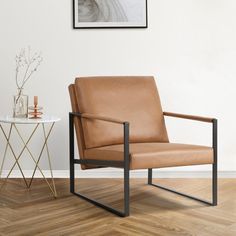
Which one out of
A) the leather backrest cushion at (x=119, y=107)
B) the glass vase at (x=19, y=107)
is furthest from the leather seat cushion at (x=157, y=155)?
the glass vase at (x=19, y=107)

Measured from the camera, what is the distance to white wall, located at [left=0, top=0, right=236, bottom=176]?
13.3 feet

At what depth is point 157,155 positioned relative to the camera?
9.64 ft

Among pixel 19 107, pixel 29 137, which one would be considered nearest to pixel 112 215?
pixel 19 107

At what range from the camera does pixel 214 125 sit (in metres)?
3.15

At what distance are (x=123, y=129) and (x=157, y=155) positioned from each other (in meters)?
0.35

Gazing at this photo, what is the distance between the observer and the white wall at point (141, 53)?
4.04 metres

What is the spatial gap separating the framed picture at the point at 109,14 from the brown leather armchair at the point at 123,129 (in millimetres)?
627

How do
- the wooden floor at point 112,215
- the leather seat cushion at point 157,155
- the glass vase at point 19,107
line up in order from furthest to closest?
the glass vase at point 19,107
the leather seat cushion at point 157,155
the wooden floor at point 112,215

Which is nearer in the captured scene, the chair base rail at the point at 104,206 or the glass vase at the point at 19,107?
the chair base rail at the point at 104,206

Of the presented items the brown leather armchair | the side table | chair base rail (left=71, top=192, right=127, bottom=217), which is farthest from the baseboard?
chair base rail (left=71, top=192, right=127, bottom=217)

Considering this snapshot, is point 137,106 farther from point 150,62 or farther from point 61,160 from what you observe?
point 61,160

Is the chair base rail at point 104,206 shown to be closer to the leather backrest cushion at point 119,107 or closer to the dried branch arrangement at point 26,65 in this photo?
the leather backrest cushion at point 119,107

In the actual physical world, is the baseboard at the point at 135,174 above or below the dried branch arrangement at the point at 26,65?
below

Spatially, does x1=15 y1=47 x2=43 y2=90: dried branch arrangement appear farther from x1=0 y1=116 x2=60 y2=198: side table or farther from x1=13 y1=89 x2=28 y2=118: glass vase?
x1=13 y1=89 x2=28 y2=118: glass vase
